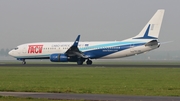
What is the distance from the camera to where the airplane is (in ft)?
212

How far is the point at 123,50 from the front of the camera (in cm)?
6519

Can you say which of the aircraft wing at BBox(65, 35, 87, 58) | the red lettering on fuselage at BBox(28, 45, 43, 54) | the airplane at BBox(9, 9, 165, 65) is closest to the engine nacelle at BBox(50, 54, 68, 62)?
the airplane at BBox(9, 9, 165, 65)

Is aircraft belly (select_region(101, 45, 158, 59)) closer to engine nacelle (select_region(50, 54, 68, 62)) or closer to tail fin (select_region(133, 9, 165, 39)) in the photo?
tail fin (select_region(133, 9, 165, 39))

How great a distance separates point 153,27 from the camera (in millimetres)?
66438

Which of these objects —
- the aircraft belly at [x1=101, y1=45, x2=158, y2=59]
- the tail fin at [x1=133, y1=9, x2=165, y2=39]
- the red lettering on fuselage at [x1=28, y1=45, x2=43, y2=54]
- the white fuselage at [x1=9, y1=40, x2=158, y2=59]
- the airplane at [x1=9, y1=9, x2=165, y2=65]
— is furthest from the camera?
the red lettering on fuselage at [x1=28, y1=45, x2=43, y2=54]

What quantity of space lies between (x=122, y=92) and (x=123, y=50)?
41.6 m

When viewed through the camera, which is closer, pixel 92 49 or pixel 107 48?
pixel 107 48

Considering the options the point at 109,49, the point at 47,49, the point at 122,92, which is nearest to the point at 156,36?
the point at 109,49

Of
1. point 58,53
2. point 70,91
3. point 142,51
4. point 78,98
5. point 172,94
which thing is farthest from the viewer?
point 58,53

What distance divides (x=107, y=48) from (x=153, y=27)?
811cm

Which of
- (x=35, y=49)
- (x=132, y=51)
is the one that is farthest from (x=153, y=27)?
(x=35, y=49)

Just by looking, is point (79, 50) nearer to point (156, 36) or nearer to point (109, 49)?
point (109, 49)

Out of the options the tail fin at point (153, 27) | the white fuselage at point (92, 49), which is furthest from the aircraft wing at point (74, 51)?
the tail fin at point (153, 27)

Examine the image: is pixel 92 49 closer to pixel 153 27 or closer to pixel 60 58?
pixel 60 58
